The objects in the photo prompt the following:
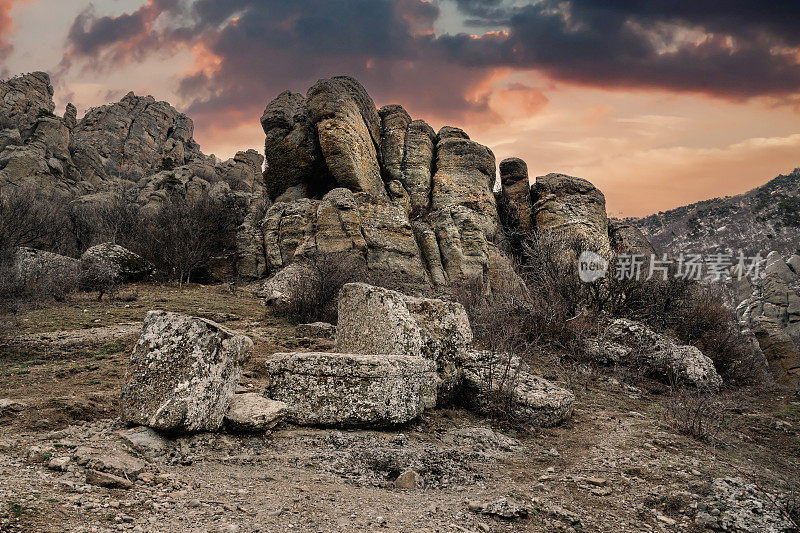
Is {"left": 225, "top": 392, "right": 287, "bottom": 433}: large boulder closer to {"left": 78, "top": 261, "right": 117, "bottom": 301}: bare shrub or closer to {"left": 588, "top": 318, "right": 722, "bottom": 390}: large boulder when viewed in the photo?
{"left": 588, "top": 318, "right": 722, "bottom": 390}: large boulder

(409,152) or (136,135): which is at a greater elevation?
(136,135)

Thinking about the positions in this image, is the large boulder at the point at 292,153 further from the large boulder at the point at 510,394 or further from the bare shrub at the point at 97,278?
the large boulder at the point at 510,394

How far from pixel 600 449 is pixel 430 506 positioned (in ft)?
9.22

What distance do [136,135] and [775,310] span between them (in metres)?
101

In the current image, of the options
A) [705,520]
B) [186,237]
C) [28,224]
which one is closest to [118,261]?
[186,237]

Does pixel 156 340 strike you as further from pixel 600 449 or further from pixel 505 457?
pixel 600 449

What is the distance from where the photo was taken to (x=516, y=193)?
27.5 metres

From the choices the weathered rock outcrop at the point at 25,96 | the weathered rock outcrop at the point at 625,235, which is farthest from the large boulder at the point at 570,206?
the weathered rock outcrop at the point at 25,96

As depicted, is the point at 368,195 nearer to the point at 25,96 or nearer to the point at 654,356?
the point at 654,356

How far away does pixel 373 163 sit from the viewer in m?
24.5

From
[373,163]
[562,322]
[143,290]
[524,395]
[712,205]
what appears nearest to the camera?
[524,395]

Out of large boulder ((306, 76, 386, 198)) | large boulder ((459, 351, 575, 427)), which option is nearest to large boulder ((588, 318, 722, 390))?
large boulder ((459, 351, 575, 427))

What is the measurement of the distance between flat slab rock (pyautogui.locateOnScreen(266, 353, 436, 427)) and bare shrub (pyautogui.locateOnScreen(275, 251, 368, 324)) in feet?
22.9

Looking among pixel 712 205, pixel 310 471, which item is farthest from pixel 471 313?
pixel 712 205
